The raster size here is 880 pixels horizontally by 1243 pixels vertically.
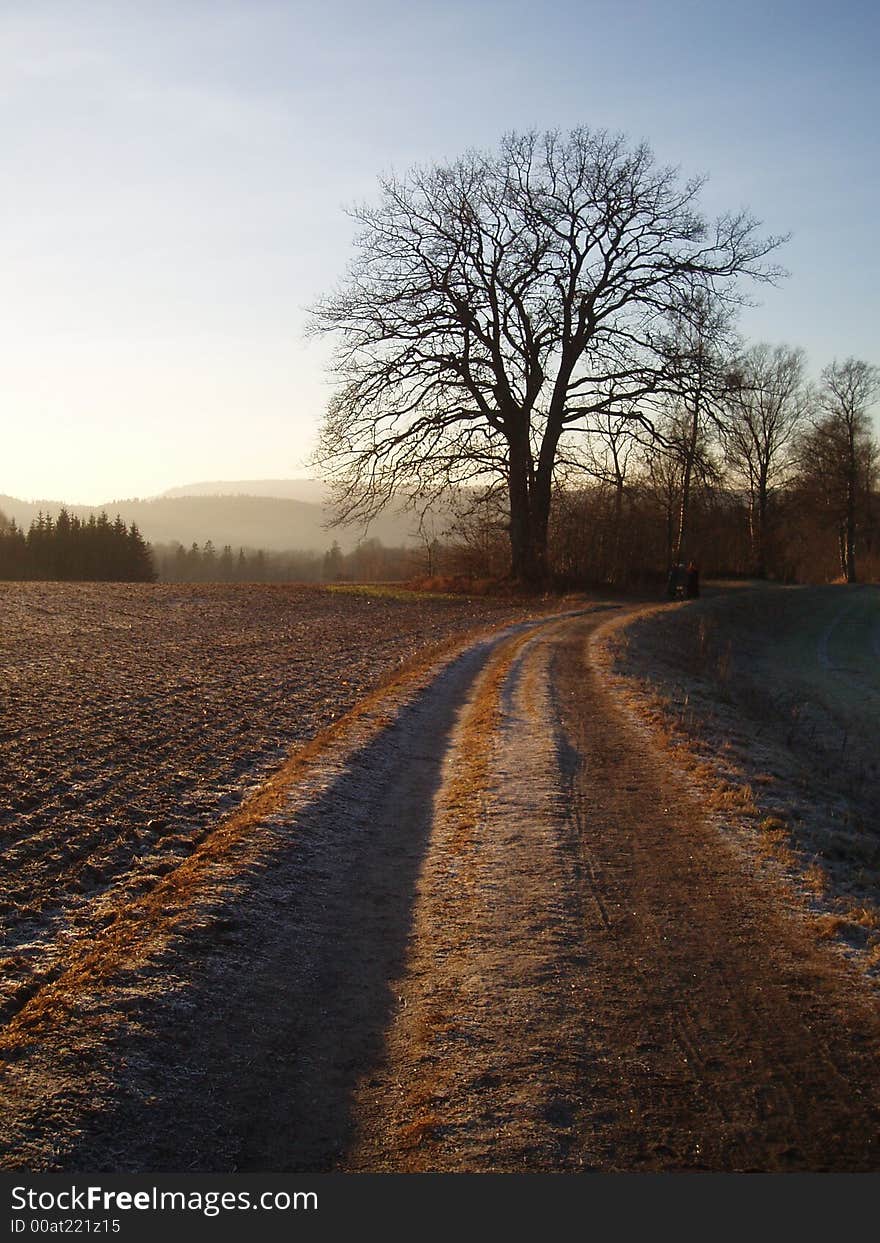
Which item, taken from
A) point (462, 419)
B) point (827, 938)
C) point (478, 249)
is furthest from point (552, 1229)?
point (478, 249)

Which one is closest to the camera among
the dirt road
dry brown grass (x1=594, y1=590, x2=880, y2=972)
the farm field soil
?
the dirt road

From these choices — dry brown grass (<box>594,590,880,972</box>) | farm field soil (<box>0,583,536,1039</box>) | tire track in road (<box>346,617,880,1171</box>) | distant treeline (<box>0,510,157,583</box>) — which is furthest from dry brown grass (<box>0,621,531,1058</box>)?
distant treeline (<box>0,510,157,583</box>)

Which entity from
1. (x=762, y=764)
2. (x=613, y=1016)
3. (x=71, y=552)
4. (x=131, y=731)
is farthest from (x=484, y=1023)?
(x=71, y=552)

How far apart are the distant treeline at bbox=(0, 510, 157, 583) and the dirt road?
7816 cm

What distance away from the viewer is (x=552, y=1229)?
358cm

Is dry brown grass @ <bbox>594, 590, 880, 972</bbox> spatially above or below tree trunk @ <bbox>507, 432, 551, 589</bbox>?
below

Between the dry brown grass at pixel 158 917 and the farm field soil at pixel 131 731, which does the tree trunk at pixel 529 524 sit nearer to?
the farm field soil at pixel 131 731

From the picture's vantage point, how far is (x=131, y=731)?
36.9 feet

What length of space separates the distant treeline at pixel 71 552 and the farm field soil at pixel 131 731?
59259 millimetres

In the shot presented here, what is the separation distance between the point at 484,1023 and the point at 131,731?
24.0ft

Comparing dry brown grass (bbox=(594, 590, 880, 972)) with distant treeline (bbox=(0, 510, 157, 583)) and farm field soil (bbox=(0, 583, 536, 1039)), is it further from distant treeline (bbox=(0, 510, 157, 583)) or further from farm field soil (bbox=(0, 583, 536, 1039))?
distant treeline (bbox=(0, 510, 157, 583))

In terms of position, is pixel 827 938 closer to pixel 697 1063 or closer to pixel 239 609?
pixel 697 1063

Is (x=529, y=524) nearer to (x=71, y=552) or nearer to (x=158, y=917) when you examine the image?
(x=158, y=917)

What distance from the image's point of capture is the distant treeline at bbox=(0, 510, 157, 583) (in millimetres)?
82637
